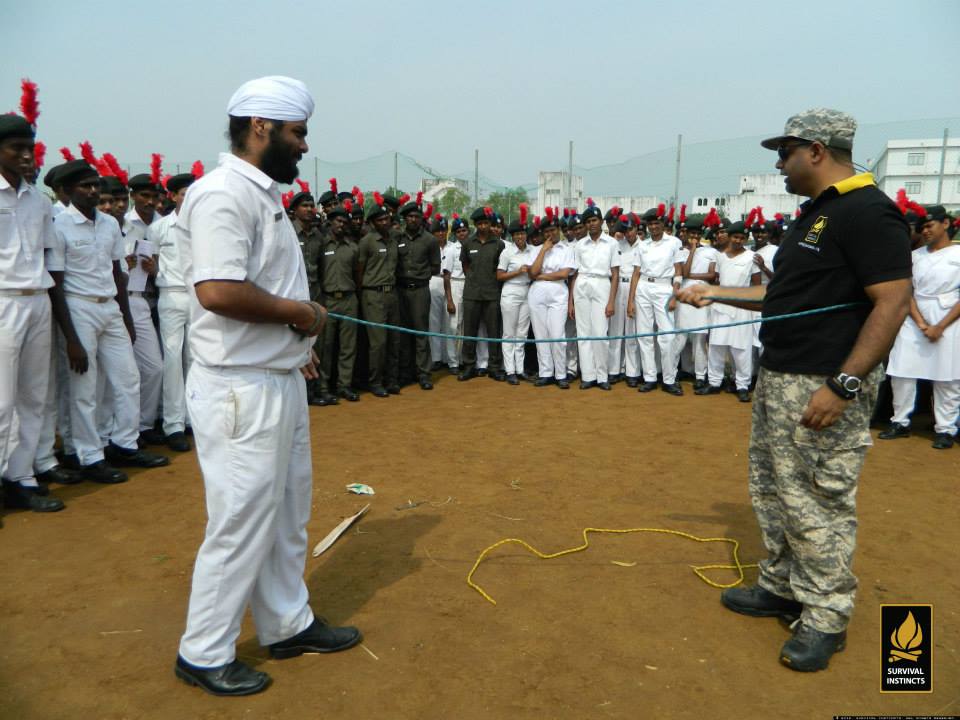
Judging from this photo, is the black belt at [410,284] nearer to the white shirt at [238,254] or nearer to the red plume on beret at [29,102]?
the red plume on beret at [29,102]

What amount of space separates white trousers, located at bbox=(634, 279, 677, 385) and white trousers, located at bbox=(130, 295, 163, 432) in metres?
5.73

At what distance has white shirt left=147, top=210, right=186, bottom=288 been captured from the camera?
20.2 ft

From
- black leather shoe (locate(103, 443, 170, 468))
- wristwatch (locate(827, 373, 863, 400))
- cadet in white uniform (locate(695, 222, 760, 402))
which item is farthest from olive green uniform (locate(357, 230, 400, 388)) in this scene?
wristwatch (locate(827, 373, 863, 400))

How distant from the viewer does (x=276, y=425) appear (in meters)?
2.64

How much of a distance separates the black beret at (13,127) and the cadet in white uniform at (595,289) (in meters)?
6.43

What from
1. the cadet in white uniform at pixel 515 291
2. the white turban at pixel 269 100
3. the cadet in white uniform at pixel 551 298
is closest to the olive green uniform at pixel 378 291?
the cadet in white uniform at pixel 515 291

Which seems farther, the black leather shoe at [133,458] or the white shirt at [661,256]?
the white shirt at [661,256]

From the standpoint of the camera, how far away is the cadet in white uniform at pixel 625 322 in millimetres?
9461

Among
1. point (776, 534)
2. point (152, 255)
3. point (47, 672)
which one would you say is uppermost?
point (152, 255)

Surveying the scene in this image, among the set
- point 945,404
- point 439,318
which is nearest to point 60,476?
point 439,318

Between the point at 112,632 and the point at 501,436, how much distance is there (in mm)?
4078

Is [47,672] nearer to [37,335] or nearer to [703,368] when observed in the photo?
[37,335]

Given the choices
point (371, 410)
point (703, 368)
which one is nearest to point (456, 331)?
point (371, 410)

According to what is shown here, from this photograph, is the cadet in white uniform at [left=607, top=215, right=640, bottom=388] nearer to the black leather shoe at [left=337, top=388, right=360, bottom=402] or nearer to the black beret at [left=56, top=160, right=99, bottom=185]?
the black leather shoe at [left=337, top=388, right=360, bottom=402]
